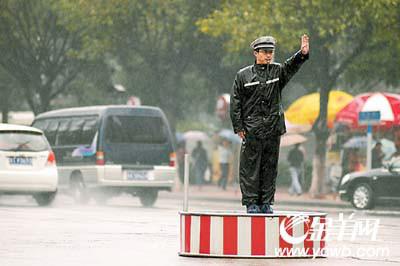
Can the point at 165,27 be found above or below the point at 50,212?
above

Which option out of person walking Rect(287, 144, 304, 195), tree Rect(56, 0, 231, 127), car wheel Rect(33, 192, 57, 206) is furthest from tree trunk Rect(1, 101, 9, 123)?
car wheel Rect(33, 192, 57, 206)

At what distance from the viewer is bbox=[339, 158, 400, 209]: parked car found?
28.6 metres

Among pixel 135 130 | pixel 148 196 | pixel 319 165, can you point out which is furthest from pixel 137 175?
pixel 319 165

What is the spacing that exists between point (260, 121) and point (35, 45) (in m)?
35.3

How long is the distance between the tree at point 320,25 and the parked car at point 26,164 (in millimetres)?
9811

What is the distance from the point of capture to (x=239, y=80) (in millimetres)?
12586

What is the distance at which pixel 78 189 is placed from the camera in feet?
91.6

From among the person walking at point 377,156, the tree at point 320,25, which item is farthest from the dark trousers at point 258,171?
the person walking at point 377,156

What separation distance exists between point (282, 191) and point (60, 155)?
54.4ft

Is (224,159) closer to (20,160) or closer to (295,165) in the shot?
(295,165)

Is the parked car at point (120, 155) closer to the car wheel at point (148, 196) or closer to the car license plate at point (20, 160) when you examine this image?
the car wheel at point (148, 196)

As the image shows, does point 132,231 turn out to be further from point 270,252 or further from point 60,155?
point 60,155

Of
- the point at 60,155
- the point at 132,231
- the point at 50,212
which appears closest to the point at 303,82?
the point at 60,155

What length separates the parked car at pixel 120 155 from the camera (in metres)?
27.2
